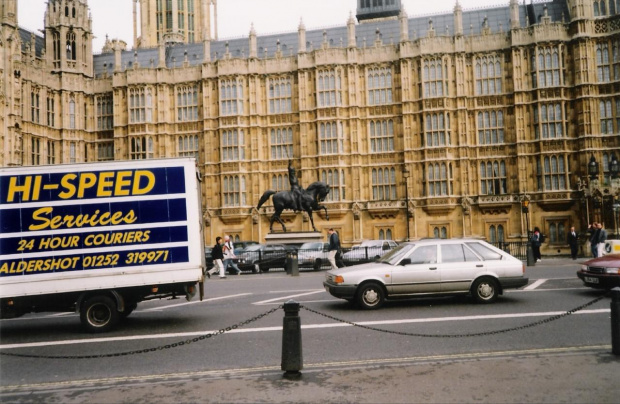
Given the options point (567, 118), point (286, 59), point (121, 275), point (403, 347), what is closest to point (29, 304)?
point (121, 275)

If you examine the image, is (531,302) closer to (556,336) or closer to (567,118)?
(556,336)

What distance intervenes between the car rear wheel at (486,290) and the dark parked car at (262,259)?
611 inches

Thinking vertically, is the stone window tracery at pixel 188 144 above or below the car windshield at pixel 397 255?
above

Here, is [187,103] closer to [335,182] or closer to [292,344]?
[335,182]

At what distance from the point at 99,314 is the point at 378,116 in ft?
112

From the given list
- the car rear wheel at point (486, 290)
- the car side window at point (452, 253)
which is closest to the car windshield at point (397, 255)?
the car side window at point (452, 253)

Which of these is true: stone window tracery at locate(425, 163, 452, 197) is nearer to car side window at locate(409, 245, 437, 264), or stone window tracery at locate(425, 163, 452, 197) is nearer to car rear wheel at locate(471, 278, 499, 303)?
car rear wheel at locate(471, 278, 499, 303)

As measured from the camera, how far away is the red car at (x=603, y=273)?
14.2 m

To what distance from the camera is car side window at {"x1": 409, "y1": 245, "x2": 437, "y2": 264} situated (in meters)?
13.4

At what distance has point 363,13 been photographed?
62469 millimetres

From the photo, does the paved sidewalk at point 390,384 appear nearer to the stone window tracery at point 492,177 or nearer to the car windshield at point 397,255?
the car windshield at point 397,255

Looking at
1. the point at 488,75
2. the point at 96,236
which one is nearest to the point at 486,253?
the point at 96,236

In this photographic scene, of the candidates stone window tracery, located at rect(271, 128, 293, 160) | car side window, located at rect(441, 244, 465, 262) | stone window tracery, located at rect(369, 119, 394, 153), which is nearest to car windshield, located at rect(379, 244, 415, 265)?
car side window, located at rect(441, 244, 465, 262)

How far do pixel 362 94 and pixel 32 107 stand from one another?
27333 mm
